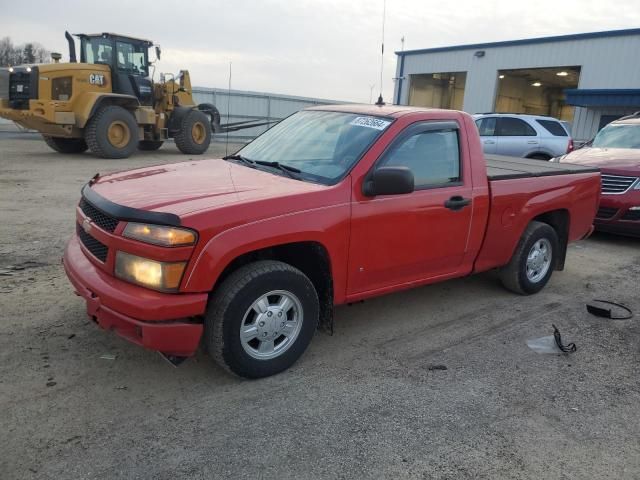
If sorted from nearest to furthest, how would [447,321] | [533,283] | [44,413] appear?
[44,413], [447,321], [533,283]

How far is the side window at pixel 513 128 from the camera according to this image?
42.6ft

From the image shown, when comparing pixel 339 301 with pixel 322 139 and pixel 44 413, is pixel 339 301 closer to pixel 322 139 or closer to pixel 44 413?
pixel 322 139

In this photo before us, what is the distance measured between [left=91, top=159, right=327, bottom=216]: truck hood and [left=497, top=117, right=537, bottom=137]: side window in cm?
1037

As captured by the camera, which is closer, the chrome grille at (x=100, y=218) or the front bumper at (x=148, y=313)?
the front bumper at (x=148, y=313)

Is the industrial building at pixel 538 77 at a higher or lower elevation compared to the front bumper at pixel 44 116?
higher

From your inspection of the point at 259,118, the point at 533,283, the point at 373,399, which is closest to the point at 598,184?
the point at 533,283

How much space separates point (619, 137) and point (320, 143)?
7.36 meters

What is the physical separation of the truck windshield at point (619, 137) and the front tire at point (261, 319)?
7.76m

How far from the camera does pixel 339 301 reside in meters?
3.77

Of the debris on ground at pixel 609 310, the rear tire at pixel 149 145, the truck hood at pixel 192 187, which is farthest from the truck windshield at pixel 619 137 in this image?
the rear tire at pixel 149 145

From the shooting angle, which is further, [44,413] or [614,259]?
[614,259]

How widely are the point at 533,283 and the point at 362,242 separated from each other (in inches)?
101

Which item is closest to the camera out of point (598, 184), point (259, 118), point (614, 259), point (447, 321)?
point (447, 321)

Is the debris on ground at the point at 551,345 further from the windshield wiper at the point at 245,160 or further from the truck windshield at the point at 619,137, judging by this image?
the truck windshield at the point at 619,137
